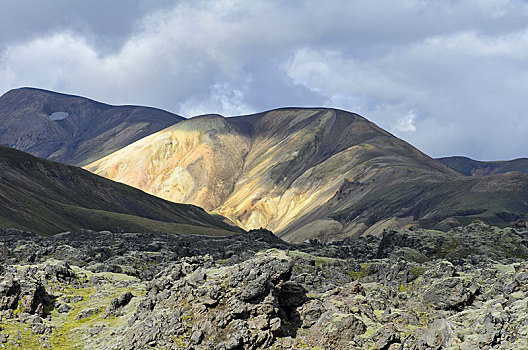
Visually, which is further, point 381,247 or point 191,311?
point 381,247

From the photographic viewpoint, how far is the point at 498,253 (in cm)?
10788

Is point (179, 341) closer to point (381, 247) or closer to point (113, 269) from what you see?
point (113, 269)

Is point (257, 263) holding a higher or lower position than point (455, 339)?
higher

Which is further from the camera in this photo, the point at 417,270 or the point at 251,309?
the point at 417,270

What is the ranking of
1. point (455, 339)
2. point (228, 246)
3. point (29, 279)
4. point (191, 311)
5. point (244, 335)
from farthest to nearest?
point (228, 246) < point (29, 279) < point (191, 311) < point (244, 335) < point (455, 339)

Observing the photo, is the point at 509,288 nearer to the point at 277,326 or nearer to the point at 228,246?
the point at 277,326

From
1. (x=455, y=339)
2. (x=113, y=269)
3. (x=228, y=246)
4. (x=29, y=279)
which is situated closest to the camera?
(x=455, y=339)

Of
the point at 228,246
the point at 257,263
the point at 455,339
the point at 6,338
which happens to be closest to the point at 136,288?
the point at 6,338

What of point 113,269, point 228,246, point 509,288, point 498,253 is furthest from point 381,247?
point 509,288

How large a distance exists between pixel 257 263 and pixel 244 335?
258 inches

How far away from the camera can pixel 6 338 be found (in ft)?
161

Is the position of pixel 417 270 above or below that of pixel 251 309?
below

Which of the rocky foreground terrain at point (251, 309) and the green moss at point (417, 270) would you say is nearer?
the rocky foreground terrain at point (251, 309)

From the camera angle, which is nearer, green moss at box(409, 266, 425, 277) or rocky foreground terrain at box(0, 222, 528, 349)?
rocky foreground terrain at box(0, 222, 528, 349)
